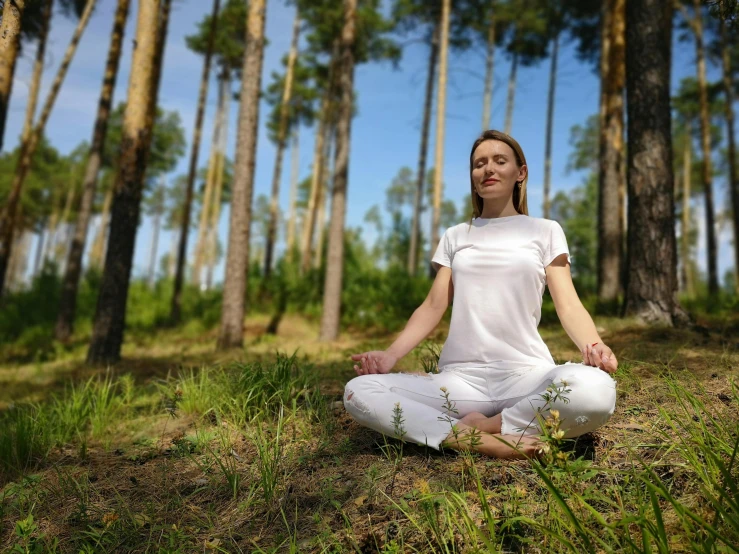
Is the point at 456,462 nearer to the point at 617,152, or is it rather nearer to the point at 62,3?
the point at 617,152

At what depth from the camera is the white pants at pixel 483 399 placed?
2.18m

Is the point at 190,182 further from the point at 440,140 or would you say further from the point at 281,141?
the point at 440,140

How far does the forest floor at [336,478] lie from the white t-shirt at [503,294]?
50 cm

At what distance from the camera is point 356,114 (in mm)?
25625

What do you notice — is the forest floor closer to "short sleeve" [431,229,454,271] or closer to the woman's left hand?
the woman's left hand

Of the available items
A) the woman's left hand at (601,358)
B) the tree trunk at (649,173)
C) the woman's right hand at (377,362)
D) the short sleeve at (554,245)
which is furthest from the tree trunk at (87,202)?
the woman's left hand at (601,358)

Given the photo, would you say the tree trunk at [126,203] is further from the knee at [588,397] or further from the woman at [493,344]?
the knee at [588,397]

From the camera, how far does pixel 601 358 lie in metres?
2.27

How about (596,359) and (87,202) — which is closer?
(596,359)

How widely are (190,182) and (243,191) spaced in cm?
700

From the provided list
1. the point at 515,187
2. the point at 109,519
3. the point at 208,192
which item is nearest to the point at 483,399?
the point at 515,187

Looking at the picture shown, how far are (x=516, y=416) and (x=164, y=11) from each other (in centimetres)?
1205

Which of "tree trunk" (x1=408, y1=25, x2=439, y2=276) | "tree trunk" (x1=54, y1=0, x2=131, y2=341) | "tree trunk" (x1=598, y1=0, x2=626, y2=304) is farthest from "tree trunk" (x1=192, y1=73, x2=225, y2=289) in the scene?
"tree trunk" (x1=598, y1=0, x2=626, y2=304)

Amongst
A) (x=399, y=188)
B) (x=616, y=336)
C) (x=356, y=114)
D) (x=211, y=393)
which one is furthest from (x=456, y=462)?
(x=399, y=188)
